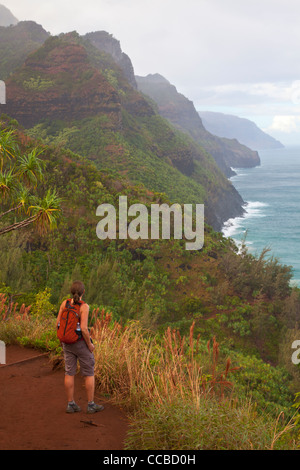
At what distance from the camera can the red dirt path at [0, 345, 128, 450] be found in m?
3.33

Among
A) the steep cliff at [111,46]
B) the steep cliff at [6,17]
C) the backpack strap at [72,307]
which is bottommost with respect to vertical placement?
the backpack strap at [72,307]

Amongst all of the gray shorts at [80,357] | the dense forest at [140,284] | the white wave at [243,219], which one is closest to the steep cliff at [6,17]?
the dense forest at [140,284]

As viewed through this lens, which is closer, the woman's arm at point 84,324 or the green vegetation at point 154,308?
the green vegetation at point 154,308

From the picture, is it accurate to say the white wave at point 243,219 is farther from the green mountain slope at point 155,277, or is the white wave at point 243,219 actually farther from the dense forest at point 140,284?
the green mountain slope at point 155,277

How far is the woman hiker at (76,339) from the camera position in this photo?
3.92 meters

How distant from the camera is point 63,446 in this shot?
10.7 ft

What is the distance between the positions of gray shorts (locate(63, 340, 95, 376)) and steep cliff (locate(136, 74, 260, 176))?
4523 inches

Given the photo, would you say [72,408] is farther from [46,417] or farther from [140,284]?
[140,284]

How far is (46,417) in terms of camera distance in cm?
385

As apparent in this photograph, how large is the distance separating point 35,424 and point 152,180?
124ft

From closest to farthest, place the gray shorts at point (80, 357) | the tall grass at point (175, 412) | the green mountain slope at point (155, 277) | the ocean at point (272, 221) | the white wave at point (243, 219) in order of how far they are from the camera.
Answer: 1. the tall grass at point (175, 412)
2. the gray shorts at point (80, 357)
3. the green mountain slope at point (155, 277)
4. the ocean at point (272, 221)
5. the white wave at point (243, 219)

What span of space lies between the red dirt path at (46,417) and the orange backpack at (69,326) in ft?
2.71
